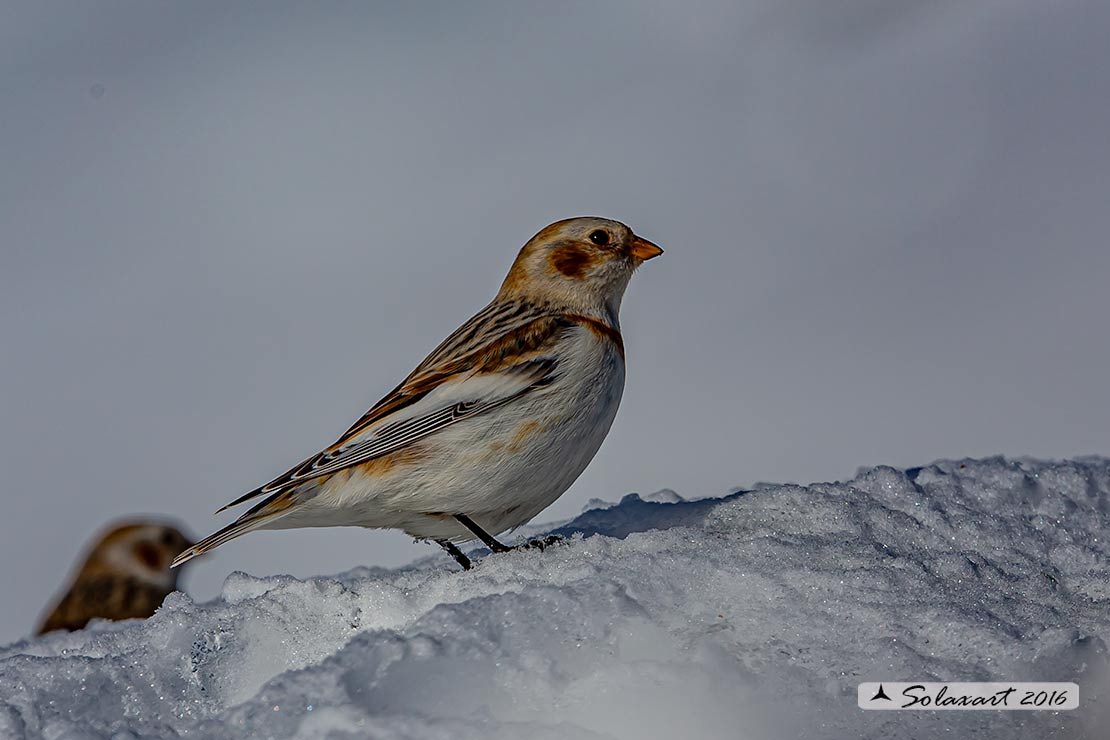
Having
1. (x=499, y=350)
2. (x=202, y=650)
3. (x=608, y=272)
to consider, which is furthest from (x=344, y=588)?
(x=608, y=272)

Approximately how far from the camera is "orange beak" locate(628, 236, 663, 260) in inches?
173

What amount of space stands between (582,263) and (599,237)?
121 mm

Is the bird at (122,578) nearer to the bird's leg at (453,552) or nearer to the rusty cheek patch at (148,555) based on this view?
the rusty cheek patch at (148,555)

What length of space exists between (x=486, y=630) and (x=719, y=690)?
0.53 metres

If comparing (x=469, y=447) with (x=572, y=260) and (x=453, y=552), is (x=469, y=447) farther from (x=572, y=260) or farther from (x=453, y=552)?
(x=572, y=260)

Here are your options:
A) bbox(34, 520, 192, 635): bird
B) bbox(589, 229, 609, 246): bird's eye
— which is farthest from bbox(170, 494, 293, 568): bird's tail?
bbox(34, 520, 192, 635): bird

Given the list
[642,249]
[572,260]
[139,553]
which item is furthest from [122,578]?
[642,249]

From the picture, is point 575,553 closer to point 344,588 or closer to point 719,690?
point 344,588

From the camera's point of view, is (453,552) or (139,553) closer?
(453,552)

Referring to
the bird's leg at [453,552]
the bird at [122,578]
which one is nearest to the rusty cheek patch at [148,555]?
the bird at [122,578]

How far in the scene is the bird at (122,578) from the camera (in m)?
8.09

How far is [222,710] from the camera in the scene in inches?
116

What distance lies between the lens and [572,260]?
4344mm

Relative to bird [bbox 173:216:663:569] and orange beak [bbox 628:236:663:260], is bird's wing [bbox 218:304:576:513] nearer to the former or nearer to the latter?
bird [bbox 173:216:663:569]
